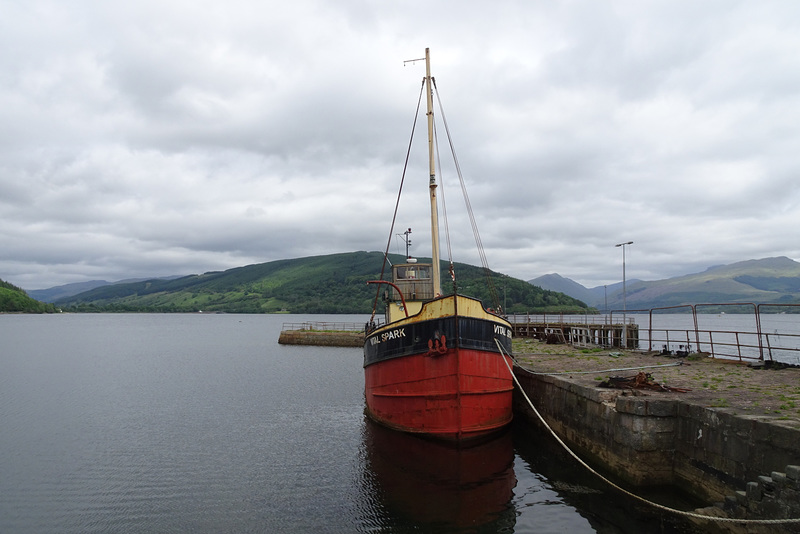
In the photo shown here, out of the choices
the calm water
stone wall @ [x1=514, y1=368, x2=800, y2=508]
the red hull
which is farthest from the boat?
stone wall @ [x1=514, y1=368, x2=800, y2=508]

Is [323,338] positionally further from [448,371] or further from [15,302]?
[15,302]

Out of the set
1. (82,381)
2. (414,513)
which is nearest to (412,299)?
(414,513)

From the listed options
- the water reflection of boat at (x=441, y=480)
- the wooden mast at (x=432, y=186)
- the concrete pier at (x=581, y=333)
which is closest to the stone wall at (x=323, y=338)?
the concrete pier at (x=581, y=333)

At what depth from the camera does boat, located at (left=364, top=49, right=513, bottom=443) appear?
13.6 meters

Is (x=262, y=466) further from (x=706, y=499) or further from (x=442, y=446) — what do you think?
(x=706, y=499)

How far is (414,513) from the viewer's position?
1020cm

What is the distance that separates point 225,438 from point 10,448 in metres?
7.12

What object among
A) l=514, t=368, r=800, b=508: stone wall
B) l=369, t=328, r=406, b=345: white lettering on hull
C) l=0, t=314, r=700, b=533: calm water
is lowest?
l=0, t=314, r=700, b=533: calm water

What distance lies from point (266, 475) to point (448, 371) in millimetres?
5877

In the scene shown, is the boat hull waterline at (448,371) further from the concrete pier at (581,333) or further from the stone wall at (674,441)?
the concrete pier at (581,333)

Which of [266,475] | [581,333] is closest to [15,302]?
[581,333]

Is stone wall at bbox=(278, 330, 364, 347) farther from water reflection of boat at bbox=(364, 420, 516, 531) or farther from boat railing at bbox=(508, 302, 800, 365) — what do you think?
water reflection of boat at bbox=(364, 420, 516, 531)

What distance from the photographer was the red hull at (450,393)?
44.8 ft

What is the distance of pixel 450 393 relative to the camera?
1368cm
